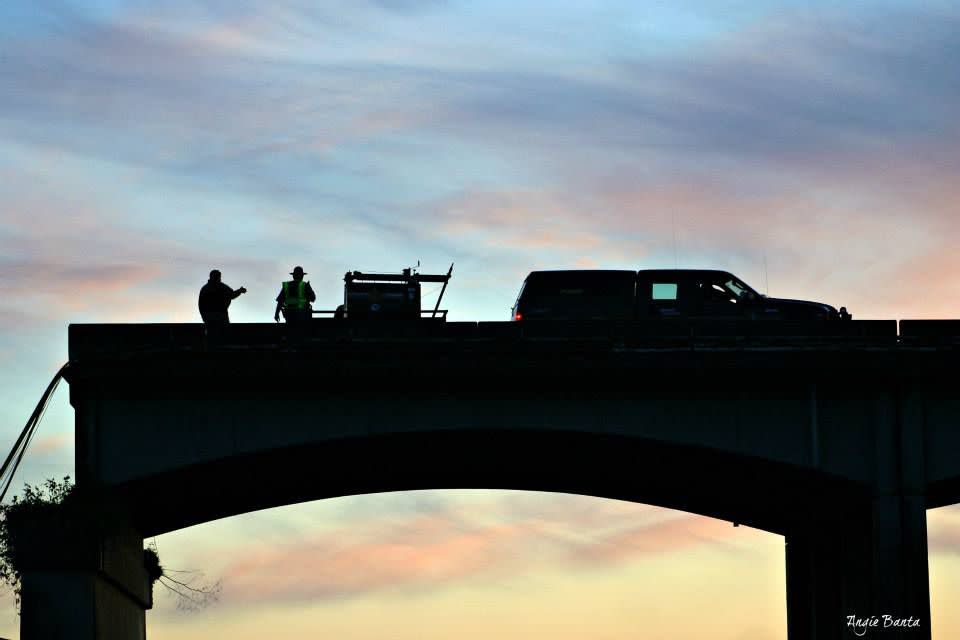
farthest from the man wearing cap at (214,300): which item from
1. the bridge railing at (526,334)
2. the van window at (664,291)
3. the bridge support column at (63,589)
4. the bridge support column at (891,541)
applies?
the bridge support column at (891,541)

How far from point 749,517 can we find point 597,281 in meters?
12.2

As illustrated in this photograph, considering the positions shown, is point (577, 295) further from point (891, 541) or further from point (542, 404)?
point (891, 541)

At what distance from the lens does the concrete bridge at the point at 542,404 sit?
35.8 meters

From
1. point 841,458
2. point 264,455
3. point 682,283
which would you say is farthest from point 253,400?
point 841,458

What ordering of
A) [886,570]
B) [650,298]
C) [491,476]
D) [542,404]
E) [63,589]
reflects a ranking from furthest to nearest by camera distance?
[491,476]
[650,298]
[542,404]
[886,570]
[63,589]

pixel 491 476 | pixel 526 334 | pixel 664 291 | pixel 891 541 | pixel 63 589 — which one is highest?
pixel 664 291

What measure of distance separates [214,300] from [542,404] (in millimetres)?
7756

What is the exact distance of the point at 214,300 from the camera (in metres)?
37.1

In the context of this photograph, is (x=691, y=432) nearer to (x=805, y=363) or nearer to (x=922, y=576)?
(x=805, y=363)

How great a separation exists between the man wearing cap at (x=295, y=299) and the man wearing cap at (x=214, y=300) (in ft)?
4.02

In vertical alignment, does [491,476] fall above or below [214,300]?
below

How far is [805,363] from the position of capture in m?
36.5

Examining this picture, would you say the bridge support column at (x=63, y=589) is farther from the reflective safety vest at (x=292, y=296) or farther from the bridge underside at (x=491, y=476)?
the reflective safety vest at (x=292, y=296)

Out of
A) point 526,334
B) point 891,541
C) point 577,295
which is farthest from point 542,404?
point 891,541
